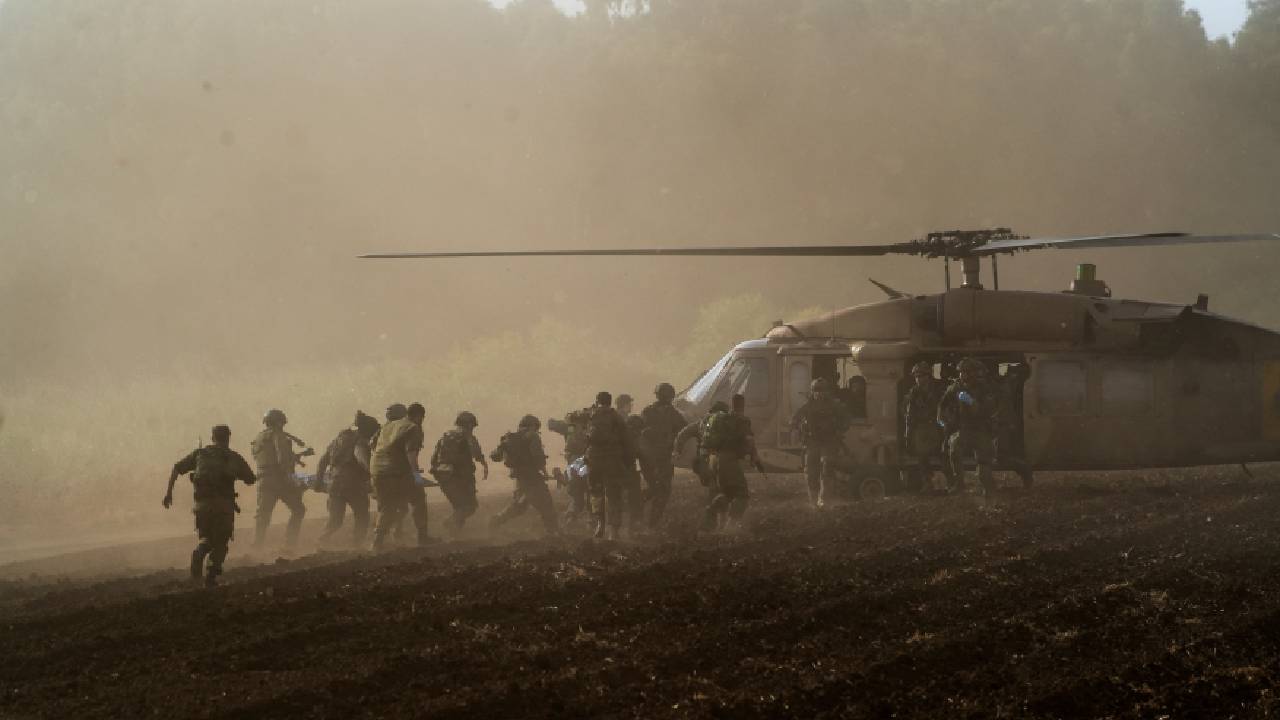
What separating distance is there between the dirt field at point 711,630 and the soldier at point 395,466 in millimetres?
1262

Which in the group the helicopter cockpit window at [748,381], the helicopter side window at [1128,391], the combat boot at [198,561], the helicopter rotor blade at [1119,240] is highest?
the helicopter rotor blade at [1119,240]

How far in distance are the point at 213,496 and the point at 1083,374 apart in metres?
10.4

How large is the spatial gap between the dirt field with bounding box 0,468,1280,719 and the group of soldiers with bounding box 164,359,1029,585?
1193 millimetres

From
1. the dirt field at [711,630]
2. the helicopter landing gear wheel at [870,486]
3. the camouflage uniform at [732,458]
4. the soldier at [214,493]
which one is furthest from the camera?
the helicopter landing gear wheel at [870,486]

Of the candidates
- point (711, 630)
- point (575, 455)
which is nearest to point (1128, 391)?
point (575, 455)

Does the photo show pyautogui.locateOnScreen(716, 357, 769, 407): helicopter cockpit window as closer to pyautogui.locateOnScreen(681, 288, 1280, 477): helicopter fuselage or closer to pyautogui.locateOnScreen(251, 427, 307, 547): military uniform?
pyautogui.locateOnScreen(681, 288, 1280, 477): helicopter fuselage

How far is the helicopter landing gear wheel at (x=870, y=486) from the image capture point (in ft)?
54.9

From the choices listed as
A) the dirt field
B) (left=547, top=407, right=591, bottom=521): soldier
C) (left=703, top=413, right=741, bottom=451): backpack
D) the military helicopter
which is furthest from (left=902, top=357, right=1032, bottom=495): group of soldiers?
(left=547, top=407, right=591, bottom=521): soldier

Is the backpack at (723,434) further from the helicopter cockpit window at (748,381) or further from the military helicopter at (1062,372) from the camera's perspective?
the helicopter cockpit window at (748,381)

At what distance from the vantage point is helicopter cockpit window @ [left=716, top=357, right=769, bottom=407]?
17172 mm

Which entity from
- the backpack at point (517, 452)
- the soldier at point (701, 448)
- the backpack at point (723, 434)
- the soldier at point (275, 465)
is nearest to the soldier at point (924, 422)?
the soldier at point (701, 448)

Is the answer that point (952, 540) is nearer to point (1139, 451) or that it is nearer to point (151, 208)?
point (1139, 451)

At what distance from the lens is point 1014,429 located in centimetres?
1623

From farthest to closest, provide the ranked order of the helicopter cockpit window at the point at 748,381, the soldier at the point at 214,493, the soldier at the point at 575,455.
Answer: the helicopter cockpit window at the point at 748,381, the soldier at the point at 575,455, the soldier at the point at 214,493
